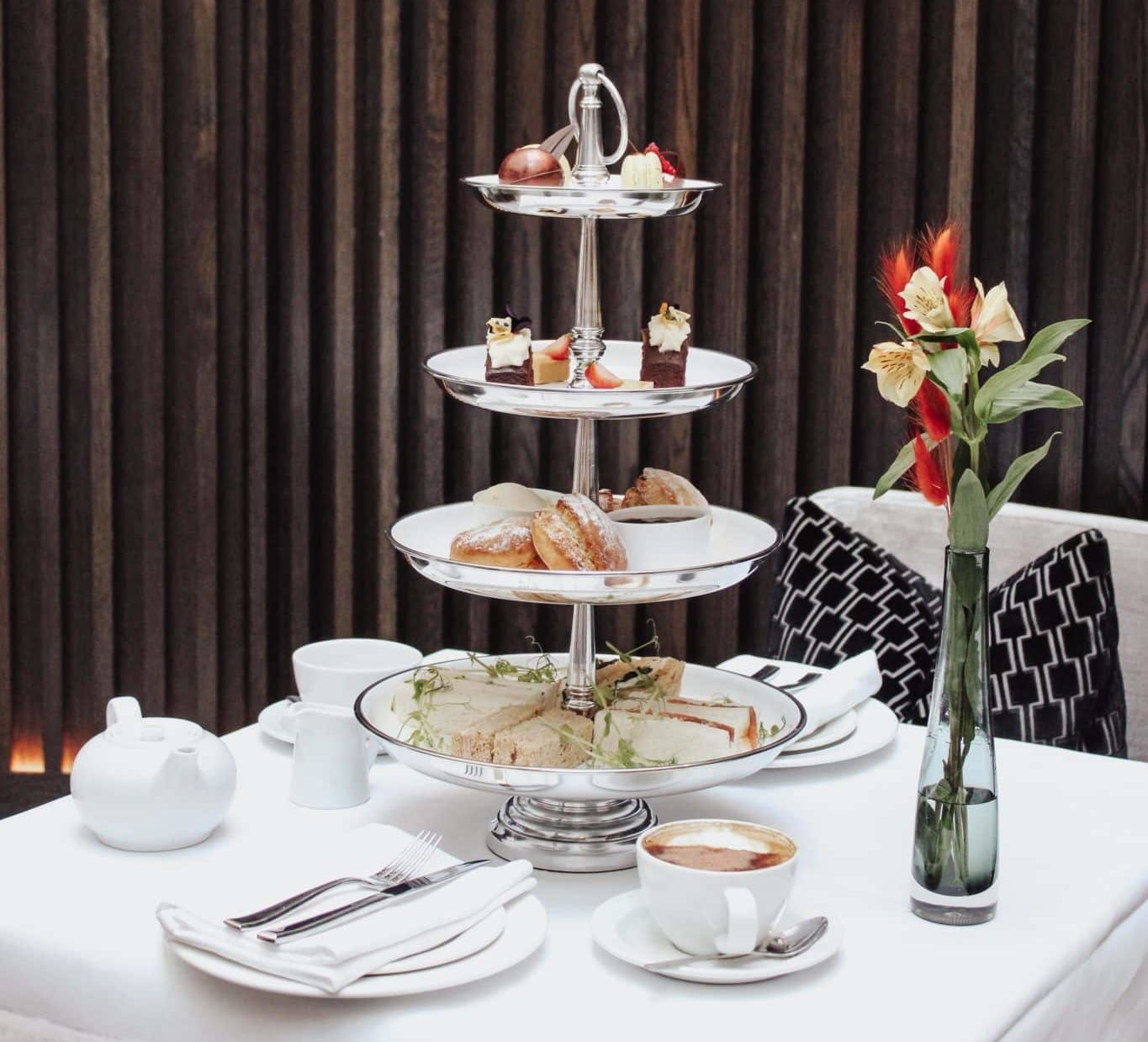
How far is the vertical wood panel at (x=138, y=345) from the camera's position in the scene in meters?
3.13

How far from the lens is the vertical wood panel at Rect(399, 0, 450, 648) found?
3.03m

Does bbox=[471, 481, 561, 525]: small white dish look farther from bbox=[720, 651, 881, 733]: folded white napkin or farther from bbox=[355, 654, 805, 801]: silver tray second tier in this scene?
bbox=[720, 651, 881, 733]: folded white napkin

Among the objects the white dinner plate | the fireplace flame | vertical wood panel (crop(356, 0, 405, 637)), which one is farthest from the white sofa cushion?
the fireplace flame

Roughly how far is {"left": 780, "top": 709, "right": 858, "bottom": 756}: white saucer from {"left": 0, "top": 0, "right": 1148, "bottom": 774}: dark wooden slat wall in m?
1.13

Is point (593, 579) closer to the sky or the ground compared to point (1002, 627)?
closer to the sky

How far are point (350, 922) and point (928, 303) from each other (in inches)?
23.9

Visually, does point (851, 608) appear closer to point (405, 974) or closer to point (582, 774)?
point (582, 774)

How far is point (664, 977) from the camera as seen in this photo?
110cm

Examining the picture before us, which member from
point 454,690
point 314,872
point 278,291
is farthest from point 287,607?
point 314,872

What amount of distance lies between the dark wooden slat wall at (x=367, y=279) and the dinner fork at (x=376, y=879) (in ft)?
5.55

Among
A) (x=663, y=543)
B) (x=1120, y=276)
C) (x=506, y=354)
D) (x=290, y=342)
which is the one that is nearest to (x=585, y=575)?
(x=663, y=543)

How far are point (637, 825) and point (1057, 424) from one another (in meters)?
1.56

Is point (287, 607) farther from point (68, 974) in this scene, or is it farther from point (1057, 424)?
point (68, 974)

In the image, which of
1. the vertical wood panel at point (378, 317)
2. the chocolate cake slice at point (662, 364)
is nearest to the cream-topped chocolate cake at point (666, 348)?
the chocolate cake slice at point (662, 364)
